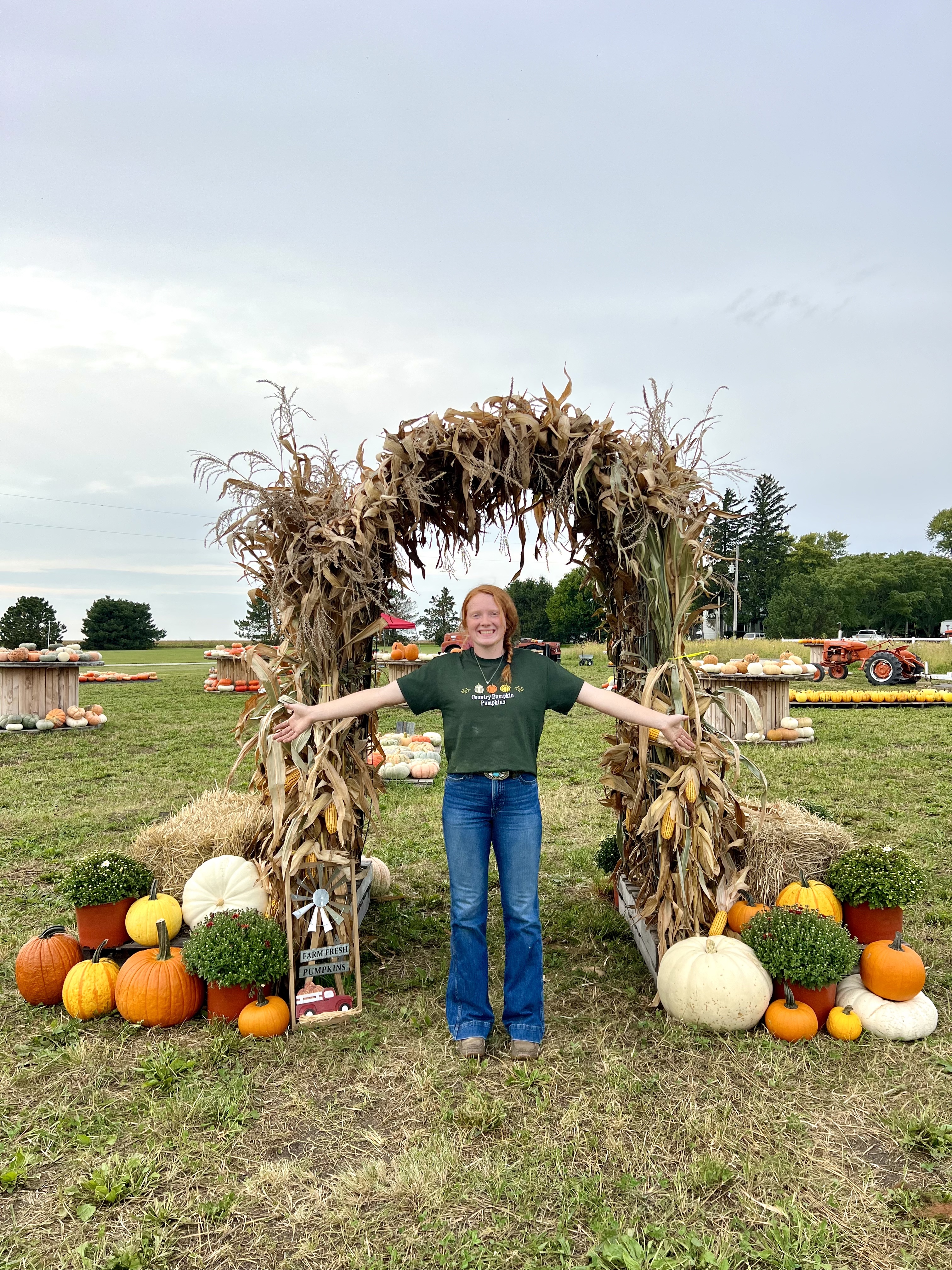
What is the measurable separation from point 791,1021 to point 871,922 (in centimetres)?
89

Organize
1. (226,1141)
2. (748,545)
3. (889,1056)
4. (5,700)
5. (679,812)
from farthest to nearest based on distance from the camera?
(748,545), (5,700), (679,812), (889,1056), (226,1141)

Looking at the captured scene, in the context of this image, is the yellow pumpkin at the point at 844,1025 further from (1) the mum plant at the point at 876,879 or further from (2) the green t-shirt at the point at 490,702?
(2) the green t-shirt at the point at 490,702

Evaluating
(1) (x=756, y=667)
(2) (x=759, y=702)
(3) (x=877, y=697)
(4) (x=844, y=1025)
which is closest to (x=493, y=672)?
(4) (x=844, y=1025)

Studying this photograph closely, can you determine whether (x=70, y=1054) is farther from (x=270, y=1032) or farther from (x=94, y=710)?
(x=94, y=710)

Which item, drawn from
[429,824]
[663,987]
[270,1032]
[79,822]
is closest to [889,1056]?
[663,987]

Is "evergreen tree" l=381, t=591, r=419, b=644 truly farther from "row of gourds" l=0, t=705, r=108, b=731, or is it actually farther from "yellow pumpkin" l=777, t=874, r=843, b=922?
"row of gourds" l=0, t=705, r=108, b=731

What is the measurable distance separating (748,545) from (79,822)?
181ft

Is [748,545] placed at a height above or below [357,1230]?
above

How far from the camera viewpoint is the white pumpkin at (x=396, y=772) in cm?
932

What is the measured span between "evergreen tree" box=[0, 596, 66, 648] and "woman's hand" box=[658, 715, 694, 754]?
3661cm

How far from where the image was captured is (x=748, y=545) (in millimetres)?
56750

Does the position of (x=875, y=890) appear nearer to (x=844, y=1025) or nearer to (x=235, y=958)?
(x=844, y=1025)

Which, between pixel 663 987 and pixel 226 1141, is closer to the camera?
pixel 226 1141

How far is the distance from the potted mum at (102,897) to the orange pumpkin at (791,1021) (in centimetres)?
321
